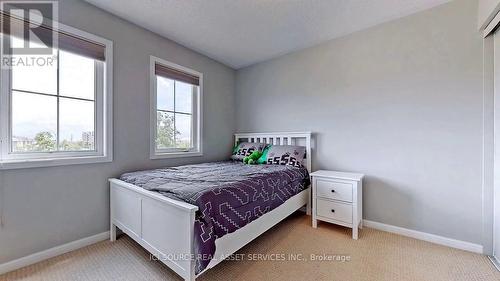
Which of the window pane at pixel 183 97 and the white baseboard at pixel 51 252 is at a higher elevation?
the window pane at pixel 183 97

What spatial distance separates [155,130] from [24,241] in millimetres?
1430

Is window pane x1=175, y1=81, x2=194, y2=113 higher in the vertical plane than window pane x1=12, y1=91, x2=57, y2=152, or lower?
higher

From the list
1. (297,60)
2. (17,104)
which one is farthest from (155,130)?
(297,60)

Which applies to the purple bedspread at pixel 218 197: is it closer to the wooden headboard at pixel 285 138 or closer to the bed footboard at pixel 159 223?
the bed footboard at pixel 159 223

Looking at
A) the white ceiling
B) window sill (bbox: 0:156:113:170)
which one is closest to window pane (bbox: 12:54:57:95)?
window sill (bbox: 0:156:113:170)

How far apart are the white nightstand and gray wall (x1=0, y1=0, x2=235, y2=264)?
6.06ft

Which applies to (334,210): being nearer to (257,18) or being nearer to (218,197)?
(218,197)

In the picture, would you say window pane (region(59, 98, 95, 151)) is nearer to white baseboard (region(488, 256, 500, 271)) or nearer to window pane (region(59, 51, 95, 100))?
window pane (region(59, 51, 95, 100))

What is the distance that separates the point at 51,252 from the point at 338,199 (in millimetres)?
2743

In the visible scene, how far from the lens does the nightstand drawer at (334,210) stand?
208 cm

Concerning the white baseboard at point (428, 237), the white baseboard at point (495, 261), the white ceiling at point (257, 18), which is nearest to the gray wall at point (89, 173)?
the white ceiling at point (257, 18)

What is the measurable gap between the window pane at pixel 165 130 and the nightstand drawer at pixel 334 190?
2002mm

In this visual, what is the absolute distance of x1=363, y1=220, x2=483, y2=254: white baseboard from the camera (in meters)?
1.79

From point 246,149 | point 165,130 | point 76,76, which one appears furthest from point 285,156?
point 76,76
